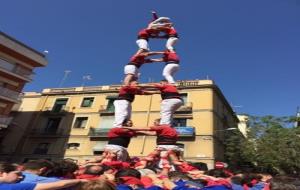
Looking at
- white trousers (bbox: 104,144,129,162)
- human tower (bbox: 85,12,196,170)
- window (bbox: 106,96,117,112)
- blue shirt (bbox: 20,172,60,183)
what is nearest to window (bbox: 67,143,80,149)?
window (bbox: 106,96,117,112)

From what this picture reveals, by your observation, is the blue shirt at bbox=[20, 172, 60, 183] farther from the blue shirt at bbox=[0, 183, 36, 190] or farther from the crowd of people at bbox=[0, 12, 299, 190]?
the blue shirt at bbox=[0, 183, 36, 190]

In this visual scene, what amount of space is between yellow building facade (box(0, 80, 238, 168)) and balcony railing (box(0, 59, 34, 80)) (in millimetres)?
6976

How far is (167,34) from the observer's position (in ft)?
31.1

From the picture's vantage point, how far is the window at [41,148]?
102ft

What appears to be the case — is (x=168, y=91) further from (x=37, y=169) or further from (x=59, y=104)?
(x=59, y=104)

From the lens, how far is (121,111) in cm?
814

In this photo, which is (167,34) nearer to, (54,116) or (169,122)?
(169,122)

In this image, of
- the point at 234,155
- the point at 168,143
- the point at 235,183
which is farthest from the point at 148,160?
the point at 234,155

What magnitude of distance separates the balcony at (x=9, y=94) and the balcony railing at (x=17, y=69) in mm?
1586

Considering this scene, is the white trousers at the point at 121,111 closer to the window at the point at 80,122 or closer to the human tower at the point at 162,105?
the human tower at the point at 162,105

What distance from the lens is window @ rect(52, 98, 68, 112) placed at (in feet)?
111

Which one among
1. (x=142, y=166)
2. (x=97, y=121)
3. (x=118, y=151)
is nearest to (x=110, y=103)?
(x=97, y=121)

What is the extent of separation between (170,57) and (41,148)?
2609cm

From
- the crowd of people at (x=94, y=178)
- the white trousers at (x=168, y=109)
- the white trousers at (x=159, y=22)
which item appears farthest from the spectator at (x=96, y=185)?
the white trousers at (x=159, y=22)
